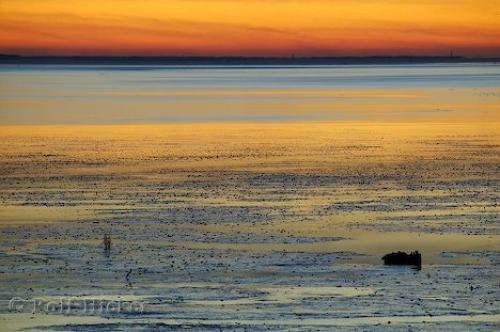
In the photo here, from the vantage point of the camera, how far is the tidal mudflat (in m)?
13.9

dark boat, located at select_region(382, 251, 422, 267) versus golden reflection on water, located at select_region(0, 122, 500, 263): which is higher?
dark boat, located at select_region(382, 251, 422, 267)

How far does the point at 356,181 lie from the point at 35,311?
13.4 m

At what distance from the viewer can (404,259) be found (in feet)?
55.1

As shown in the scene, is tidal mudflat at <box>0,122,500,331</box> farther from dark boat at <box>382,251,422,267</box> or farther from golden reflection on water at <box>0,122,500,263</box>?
dark boat at <box>382,251,422,267</box>

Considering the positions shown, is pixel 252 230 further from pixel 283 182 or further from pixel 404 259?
pixel 283 182

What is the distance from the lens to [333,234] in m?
19.4

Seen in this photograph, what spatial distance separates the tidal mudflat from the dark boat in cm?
23

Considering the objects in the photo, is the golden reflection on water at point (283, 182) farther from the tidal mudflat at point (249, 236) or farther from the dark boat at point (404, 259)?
the dark boat at point (404, 259)

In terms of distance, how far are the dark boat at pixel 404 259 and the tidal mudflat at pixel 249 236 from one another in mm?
234

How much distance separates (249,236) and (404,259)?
11.0 ft

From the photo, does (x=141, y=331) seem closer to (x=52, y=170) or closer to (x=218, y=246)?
(x=218, y=246)

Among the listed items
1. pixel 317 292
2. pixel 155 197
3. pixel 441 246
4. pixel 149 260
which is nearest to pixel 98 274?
pixel 149 260

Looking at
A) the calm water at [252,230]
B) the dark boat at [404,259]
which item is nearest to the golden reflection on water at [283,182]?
the calm water at [252,230]

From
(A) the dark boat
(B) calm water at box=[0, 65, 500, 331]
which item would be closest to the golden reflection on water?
(B) calm water at box=[0, 65, 500, 331]
